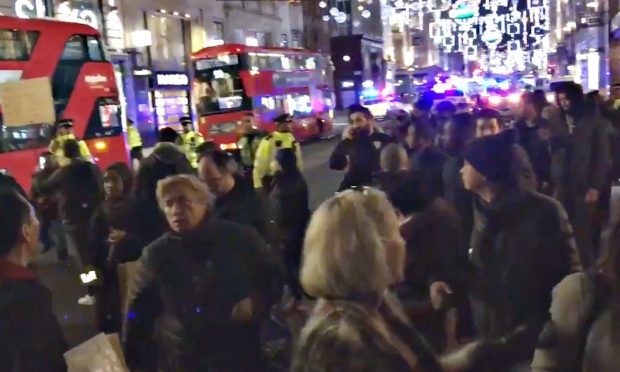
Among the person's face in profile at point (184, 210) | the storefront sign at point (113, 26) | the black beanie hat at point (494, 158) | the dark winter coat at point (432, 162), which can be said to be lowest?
the dark winter coat at point (432, 162)

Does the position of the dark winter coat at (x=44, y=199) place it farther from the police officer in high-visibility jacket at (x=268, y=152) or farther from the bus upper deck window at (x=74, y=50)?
the bus upper deck window at (x=74, y=50)

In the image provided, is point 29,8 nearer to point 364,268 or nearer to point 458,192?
point 458,192

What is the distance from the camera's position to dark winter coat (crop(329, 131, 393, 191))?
8.14 m

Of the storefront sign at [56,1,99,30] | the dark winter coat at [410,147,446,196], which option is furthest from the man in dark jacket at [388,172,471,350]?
the storefront sign at [56,1,99,30]

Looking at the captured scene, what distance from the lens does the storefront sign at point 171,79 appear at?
3628 cm

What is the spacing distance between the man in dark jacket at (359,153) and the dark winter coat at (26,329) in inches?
208

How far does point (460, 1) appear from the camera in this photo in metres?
40.7

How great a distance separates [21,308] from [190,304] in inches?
38.5

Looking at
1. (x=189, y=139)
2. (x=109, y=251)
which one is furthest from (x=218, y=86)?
(x=109, y=251)

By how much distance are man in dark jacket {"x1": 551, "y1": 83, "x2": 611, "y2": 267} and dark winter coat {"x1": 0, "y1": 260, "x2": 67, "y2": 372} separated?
544cm

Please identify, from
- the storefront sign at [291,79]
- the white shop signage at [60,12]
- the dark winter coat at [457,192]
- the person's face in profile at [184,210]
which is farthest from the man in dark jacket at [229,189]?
the storefront sign at [291,79]

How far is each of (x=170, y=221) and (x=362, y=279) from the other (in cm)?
168

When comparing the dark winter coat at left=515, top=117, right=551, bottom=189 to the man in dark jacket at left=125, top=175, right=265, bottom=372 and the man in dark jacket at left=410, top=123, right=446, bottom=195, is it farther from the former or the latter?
the man in dark jacket at left=125, top=175, right=265, bottom=372

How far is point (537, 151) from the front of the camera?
27.8 feet
